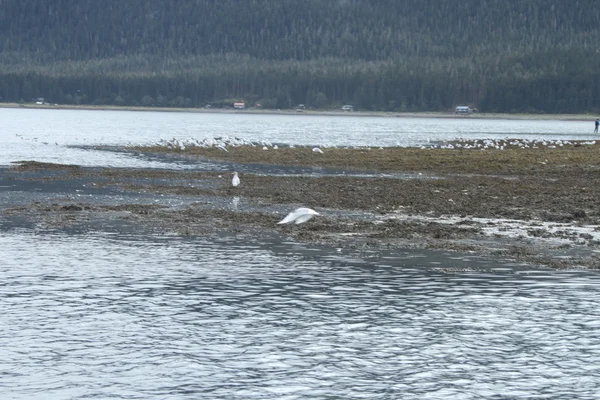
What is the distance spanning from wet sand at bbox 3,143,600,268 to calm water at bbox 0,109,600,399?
7.11 feet

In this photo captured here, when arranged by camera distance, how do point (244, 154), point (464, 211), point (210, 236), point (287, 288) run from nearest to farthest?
point (287, 288) → point (210, 236) → point (464, 211) → point (244, 154)

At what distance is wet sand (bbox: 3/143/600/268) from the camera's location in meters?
23.7

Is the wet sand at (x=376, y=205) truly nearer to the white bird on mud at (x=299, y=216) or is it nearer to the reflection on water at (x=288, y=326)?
the white bird on mud at (x=299, y=216)

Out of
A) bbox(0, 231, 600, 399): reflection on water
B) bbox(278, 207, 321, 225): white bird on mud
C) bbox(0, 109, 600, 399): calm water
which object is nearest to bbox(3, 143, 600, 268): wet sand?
bbox(278, 207, 321, 225): white bird on mud

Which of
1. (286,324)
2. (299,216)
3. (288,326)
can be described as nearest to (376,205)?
(299,216)

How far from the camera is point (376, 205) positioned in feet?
101

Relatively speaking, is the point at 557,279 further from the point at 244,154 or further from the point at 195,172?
the point at 244,154

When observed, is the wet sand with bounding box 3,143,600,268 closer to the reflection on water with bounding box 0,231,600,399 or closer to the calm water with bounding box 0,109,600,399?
the calm water with bounding box 0,109,600,399

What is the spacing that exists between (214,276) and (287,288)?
175 cm

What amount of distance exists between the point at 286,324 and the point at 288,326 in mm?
122

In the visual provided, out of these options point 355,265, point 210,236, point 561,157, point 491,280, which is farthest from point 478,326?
point 561,157

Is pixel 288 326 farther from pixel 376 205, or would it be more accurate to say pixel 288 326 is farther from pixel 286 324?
pixel 376 205

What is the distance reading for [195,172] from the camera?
44.7m

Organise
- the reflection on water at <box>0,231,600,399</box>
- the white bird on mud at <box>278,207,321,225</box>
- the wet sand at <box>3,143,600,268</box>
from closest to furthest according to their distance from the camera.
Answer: the reflection on water at <box>0,231,600,399</box> → the wet sand at <box>3,143,600,268</box> → the white bird on mud at <box>278,207,321,225</box>
